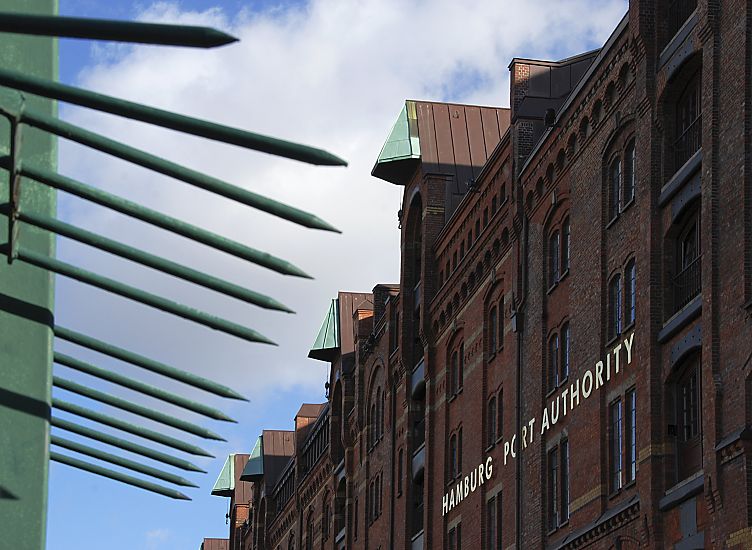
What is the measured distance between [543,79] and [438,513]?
1266cm

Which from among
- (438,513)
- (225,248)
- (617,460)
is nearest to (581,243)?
(617,460)

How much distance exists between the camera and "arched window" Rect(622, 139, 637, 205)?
30484mm

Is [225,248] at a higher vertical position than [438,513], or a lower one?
lower

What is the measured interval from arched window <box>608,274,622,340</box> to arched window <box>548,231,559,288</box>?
4.22 meters

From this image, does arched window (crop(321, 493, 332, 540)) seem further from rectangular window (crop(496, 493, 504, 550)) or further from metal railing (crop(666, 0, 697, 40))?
metal railing (crop(666, 0, 697, 40))

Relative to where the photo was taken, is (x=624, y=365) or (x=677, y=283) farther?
(x=624, y=365)

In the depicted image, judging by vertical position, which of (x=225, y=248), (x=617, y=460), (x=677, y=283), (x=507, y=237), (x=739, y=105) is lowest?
(x=225, y=248)

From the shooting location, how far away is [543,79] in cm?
3906

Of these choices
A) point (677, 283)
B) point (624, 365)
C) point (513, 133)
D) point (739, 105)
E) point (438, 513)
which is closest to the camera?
point (739, 105)

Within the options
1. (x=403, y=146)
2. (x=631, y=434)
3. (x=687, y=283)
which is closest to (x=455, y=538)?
(x=403, y=146)

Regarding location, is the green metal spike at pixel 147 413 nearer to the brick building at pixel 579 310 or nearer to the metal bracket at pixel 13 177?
the metal bracket at pixel 13 177

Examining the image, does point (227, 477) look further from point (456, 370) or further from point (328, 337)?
point (456, 370)

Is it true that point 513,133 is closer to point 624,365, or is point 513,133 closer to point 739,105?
point 624,365

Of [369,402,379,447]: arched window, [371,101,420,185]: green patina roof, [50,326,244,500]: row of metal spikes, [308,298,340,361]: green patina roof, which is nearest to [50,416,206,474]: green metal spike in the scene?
[50,326,244,500]: row of metal spikes
